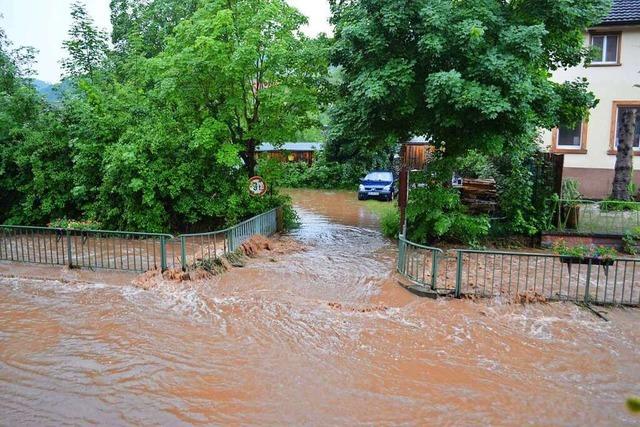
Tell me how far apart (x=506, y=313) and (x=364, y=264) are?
166 inches

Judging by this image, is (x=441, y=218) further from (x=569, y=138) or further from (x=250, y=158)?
(x=569, y=138)

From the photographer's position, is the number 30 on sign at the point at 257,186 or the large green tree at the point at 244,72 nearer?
the large green tree at the point at 244,72

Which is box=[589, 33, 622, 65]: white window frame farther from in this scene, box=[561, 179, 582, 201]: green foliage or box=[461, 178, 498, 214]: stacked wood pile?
box=[461, 178, 498, 214]: stacked wood pile

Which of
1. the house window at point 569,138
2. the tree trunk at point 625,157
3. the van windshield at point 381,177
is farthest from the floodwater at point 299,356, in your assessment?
the van windshield at point 381,177

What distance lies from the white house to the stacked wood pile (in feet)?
26.1

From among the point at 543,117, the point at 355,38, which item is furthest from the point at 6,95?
the point at 543,117

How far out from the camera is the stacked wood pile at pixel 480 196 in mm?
14664

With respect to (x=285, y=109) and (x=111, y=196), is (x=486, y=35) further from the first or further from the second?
(x=111, y=196)

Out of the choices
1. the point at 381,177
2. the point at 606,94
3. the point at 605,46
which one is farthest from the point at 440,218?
the point at 381,177

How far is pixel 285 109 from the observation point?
15.8 metres

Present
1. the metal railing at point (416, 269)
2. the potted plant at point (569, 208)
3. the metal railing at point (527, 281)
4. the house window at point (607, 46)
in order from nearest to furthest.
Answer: the metal railing at point (527, 281) → the metal railing at point (416, 269) → the potted plant at point (569, 208) → the house window at point (607, 46)

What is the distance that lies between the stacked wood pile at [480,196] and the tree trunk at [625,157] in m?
5.19

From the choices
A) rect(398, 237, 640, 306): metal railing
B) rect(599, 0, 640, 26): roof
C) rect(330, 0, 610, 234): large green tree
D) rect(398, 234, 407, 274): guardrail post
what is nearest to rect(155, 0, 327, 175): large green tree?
rect(330, 0, 610, 234): large green tree

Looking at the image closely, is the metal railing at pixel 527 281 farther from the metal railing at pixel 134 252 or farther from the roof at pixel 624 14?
the roof at pixel 624 14
